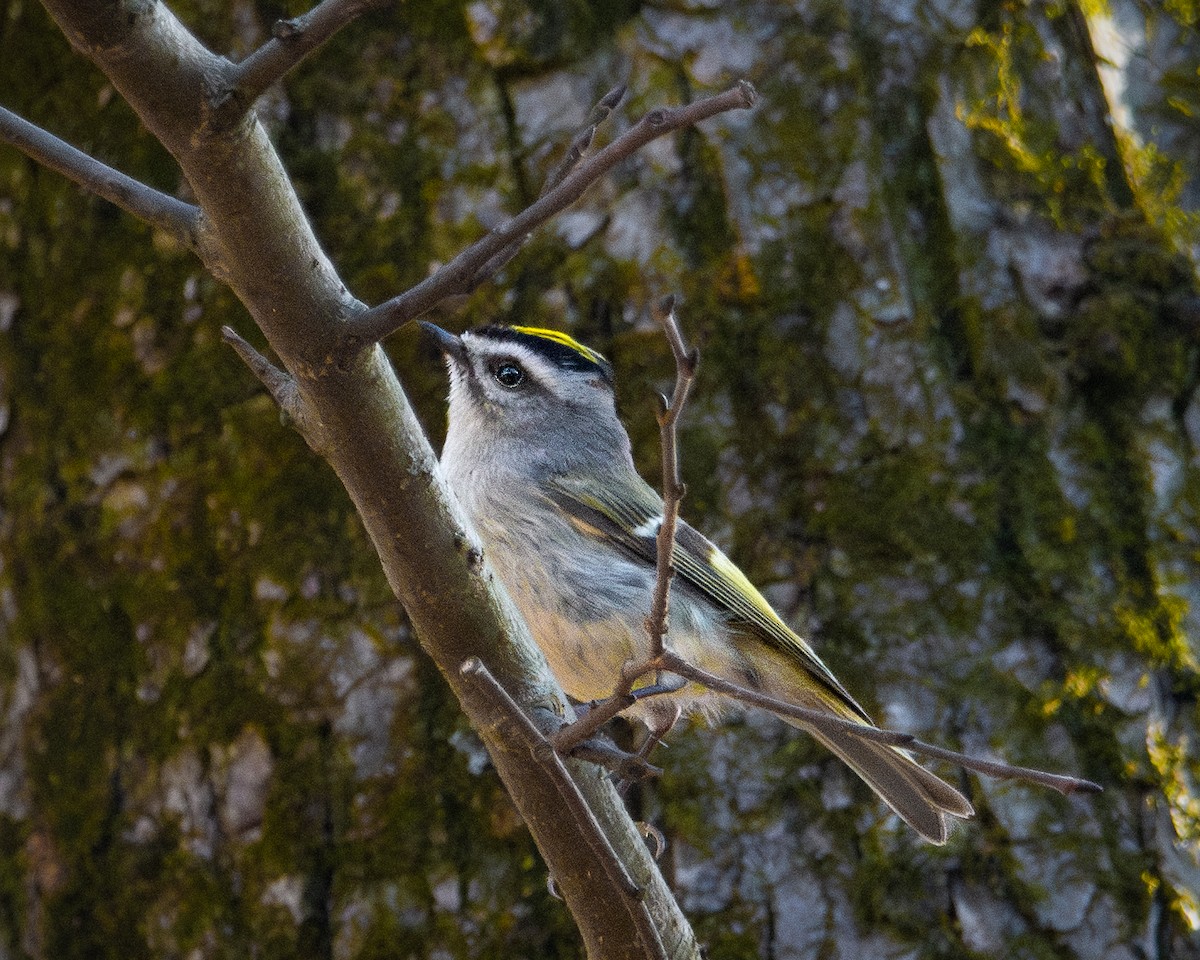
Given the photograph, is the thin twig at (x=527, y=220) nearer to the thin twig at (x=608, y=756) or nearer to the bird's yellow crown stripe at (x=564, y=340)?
the thin twig at (x=608, y=756)

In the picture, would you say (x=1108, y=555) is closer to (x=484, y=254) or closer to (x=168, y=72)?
(x=484, y=254)

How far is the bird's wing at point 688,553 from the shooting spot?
246cm

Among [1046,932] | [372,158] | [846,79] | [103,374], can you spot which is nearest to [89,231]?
[103,374]

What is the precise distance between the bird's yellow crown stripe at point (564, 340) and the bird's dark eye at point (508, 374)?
0.15 meters

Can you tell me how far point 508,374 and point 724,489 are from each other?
61 cm

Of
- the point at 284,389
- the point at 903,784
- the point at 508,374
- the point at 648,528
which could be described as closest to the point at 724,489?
the point at 648,528

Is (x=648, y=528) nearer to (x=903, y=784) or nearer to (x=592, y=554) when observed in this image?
(x=592, y=554)

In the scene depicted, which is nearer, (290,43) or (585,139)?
(290,43)

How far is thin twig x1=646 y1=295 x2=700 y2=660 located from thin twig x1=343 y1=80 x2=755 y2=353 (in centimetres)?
17

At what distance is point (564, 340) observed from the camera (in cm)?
267

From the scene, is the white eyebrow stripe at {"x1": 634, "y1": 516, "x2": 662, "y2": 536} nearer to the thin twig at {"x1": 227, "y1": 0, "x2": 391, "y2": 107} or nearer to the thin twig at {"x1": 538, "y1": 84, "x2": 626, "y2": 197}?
the thin twig at {"x1": 538, "y1": 84, "x2": 626, "y2": 197}

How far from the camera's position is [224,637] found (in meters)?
2.80

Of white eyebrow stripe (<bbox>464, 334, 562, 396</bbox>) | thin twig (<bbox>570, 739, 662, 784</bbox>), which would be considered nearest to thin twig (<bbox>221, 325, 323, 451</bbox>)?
thin twig (<bbox>570, 739, 662, 784</bbox>)

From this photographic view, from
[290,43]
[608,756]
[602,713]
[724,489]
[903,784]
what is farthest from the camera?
[724,489]
